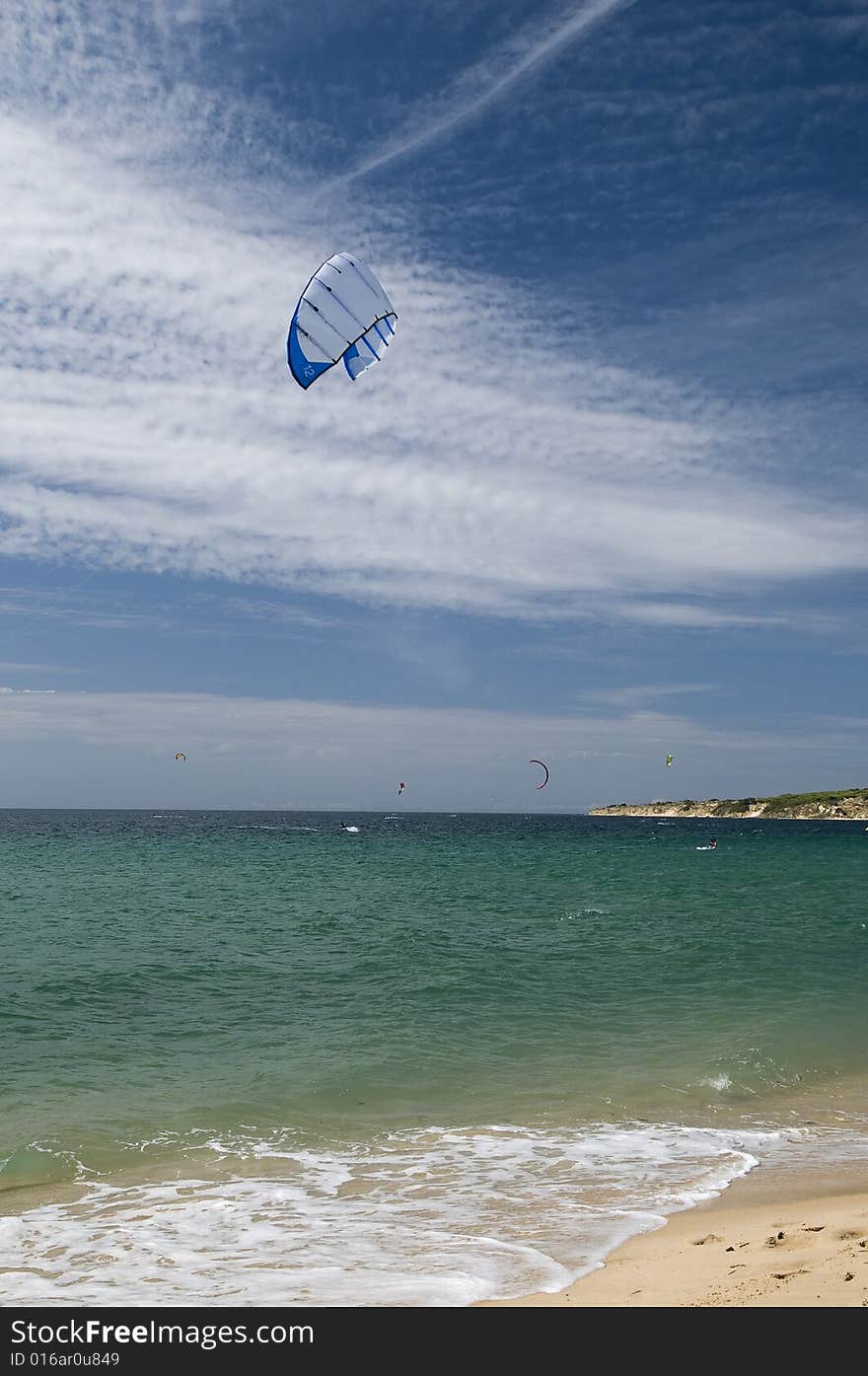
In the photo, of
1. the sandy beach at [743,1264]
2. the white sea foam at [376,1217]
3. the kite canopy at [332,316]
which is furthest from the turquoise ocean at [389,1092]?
the kite canopy at [332,316]

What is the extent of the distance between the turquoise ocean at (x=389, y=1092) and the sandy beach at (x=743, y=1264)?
0.39 m

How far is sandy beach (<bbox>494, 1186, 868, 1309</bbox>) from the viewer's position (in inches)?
226

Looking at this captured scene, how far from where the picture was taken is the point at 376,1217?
26.7ft

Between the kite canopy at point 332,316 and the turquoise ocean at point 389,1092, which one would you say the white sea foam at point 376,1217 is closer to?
the turquoise ocean at point 389,1092

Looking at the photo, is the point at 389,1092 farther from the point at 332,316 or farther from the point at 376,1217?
the point at 332,316

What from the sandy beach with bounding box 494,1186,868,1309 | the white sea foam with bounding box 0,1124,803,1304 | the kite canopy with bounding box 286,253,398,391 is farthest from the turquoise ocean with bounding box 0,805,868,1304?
the kite canopy with bounding box 286,253,398,391

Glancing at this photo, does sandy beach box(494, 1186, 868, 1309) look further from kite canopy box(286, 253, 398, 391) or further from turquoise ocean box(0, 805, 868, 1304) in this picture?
kite canopy box(286, 253, 398, 391)

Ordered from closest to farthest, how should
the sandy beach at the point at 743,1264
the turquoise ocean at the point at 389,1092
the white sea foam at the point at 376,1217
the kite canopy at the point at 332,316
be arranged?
the sandy beach at the point at 743,1264
the white sea foam at the point at 376,1217
the turquoise ocean at the point at 389,1092
the kite canopy at the point at 332,316

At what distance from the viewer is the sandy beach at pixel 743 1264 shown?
573 centimetres

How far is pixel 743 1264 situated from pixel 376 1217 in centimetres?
318

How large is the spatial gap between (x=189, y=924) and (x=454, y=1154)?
796 inches

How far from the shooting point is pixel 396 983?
19.2 metres
